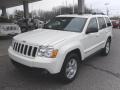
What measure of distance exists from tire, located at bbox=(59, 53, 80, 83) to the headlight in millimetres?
453

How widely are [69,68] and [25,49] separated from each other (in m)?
1.26

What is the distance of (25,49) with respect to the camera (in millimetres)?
4605

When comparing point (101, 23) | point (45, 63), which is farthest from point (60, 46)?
point (101, 23)

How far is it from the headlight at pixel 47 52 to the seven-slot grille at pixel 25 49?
5.4 inches

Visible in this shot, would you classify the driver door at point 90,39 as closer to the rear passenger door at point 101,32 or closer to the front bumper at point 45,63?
the rear passenger door at point 101,32

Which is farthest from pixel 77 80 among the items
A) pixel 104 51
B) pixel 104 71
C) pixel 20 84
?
pixel 104 51

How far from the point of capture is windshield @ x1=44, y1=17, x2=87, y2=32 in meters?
5.63

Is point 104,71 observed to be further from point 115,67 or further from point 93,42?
point 93,42

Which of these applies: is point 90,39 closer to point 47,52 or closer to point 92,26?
point 92,26

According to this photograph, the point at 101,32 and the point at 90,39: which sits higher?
the point at 101,32

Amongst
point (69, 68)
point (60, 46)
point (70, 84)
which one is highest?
point (60, 46)

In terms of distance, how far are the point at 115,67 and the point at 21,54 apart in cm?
328

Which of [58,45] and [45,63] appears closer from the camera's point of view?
[45,63]

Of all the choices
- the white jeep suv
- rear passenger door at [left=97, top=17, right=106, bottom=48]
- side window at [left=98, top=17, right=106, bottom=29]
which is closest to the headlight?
the white jeep suv
